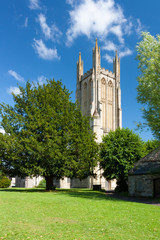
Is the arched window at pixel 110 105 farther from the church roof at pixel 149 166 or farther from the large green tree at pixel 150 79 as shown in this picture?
the large green tree at pixel 150 79

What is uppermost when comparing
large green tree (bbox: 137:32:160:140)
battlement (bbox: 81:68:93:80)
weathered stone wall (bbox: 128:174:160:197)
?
battlement (bbox: 81:68:93:80)

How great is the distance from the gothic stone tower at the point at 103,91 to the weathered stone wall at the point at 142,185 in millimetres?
37046

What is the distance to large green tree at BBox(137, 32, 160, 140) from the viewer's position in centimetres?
1991

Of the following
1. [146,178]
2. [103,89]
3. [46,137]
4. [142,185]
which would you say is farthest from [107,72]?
[142,185]

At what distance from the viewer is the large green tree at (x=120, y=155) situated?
99.8 feet

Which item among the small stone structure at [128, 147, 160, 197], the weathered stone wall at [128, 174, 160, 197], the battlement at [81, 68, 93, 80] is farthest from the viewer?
the battlement at [81, 68, 93, 80]

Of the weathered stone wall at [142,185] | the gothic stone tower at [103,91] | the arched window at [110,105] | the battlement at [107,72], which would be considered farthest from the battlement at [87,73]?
the weathered stone wall at [142,185]

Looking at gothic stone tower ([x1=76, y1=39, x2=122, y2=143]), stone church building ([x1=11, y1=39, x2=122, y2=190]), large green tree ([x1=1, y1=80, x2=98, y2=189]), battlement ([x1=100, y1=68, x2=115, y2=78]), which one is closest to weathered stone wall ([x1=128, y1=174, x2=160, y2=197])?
large green tree ([x1=1, y1=80, x2=98, y2=189])

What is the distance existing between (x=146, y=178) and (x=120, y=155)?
6.88m

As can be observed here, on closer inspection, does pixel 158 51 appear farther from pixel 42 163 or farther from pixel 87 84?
pixel 87 84

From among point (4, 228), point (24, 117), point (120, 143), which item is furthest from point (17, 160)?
point (4, 228)

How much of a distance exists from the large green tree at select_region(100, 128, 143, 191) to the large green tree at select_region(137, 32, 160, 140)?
11.2 m

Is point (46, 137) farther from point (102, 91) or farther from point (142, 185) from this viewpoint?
point (102, 91)

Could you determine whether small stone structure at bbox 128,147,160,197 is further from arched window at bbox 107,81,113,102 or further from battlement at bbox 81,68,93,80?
battlement at bbox 81,68,93,80
